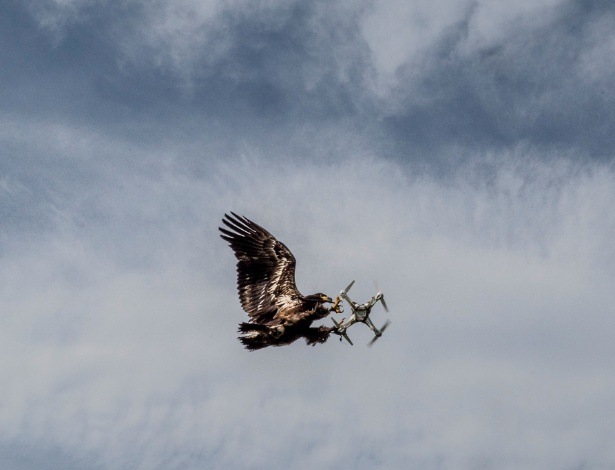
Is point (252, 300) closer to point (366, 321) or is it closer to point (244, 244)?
point (244, 244)

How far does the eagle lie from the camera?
3006cm

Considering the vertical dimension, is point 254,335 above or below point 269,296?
below

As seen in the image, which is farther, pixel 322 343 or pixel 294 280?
pixel 294 280

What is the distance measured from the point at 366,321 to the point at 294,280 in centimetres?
393

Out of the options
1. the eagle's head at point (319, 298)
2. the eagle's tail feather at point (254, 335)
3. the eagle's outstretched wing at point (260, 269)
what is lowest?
the eagle's tail feather at point (254, 335)

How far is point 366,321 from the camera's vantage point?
31078 millimetres

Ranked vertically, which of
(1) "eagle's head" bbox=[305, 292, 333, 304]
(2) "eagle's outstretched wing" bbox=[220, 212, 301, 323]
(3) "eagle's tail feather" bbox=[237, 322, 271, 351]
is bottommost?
(3) "eagle's tail feather" bbox=[237, 322, 271, 351]

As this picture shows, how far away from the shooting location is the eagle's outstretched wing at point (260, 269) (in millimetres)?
32469

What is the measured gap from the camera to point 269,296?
107 feet

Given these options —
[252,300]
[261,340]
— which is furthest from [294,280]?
[261,340]

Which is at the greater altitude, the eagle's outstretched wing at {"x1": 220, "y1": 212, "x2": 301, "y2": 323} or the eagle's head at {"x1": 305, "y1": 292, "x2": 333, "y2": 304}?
the eagle's outstretched wing at {"x1": 220, "y1": 212, "x2": 301, "y2": 323}

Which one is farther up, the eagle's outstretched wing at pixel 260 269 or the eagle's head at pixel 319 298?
the eagle's outstretched wing at pixel 260 269

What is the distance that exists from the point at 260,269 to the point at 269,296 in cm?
141

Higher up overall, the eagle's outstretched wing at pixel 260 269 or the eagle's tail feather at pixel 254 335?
the eagle's outstretched wing at pixel 260 269
